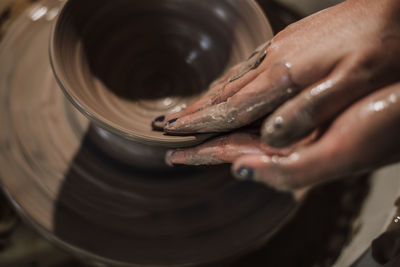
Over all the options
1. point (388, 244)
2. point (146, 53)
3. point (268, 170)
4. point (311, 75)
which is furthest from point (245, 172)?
point (146, 53)

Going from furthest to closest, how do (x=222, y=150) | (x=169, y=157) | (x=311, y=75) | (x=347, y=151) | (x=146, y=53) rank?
(x=146, y=53) → (x=169, y=157) → (x=222, y=150) → (x=311, y=75) → (x=347, y=151)

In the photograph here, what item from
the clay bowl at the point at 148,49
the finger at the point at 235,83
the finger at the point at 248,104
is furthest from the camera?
the clay bowl at the point at 148,49

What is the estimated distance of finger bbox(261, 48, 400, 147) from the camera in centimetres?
80

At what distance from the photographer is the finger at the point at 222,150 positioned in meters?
0.97

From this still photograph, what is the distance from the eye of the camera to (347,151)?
0.75 m

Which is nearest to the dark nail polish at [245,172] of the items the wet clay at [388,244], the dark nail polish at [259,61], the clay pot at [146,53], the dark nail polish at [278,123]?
the dark nail polish at [278,123]

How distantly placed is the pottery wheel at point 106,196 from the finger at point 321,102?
1.58 feet

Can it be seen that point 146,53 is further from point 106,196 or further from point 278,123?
point 278,123

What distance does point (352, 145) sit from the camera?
75 centimetres

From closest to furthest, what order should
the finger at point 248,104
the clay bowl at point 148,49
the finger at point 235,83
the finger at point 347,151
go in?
the finger at point 347,151
the finger at point 248,104
the finger at point 235,83
the clay bowl at point 148,49

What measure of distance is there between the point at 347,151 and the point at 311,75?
24 cm

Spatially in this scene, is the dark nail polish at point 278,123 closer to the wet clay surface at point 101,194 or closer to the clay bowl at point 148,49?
the clay bowl at point 148,49

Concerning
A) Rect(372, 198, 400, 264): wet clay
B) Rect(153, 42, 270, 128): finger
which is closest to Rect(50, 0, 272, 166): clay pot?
Rect(153, 42, 270, 128): finger

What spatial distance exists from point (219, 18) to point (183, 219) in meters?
0.79
